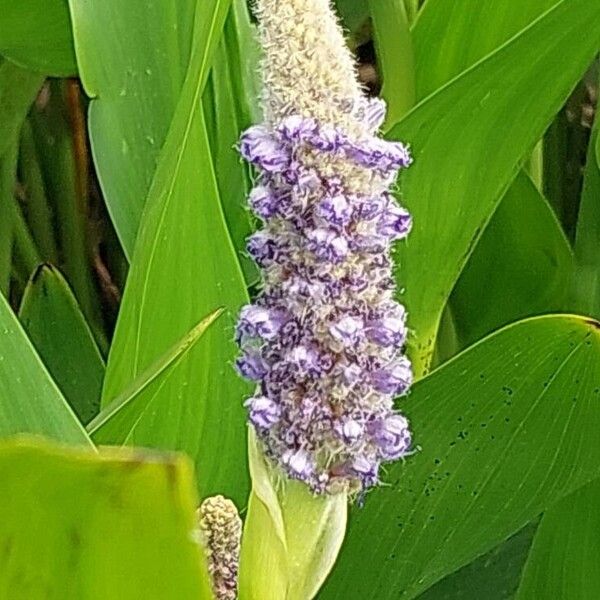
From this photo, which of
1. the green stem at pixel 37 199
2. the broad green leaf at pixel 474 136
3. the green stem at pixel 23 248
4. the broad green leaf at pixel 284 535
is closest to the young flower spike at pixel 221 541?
the broad green leaf at pixel 284 535

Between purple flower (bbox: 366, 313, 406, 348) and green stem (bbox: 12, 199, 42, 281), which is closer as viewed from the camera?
purple flower (bbox: 366, 313, 406, 348)

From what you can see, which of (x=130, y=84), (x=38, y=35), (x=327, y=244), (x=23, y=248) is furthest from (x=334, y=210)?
(x=23, y=248)

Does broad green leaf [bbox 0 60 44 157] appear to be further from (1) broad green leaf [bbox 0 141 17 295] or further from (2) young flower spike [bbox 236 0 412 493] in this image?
(2) young flower spike [bbox 236 0 412 493]

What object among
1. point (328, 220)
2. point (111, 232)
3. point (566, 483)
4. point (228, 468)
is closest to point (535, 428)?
point (566, 483)

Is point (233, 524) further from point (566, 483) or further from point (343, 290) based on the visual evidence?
point (566, 483)

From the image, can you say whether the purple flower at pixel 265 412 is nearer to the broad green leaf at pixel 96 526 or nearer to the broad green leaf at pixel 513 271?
the broad green leaf at pixel 96 526

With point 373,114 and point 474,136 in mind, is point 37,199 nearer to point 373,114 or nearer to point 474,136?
point 474,136

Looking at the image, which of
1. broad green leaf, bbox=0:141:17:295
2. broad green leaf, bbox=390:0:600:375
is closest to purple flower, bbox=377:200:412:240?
broad green leaf, bbox=390:0:600:375
